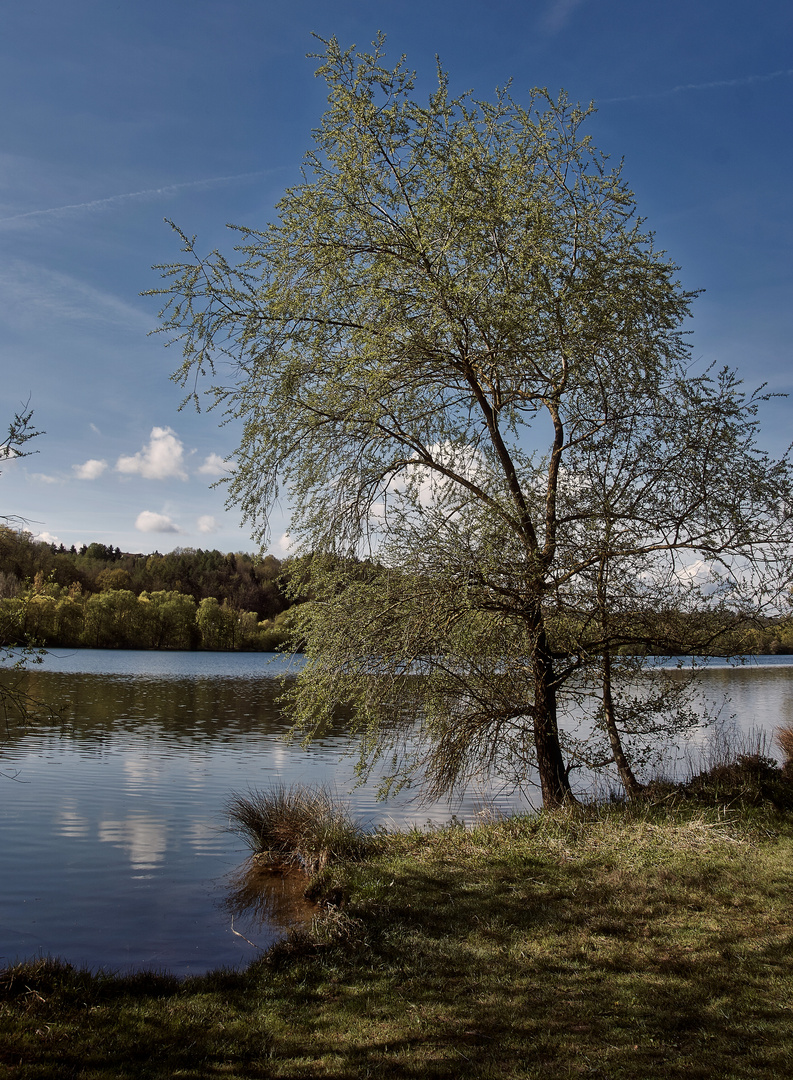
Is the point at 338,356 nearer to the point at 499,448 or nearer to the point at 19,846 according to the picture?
the point at 499,448

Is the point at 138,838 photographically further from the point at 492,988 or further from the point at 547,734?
the point at 492,988

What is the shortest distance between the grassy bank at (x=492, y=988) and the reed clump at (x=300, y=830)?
1608mm

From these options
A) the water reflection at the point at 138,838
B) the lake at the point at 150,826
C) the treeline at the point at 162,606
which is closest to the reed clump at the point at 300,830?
the lake at the point at 150,826

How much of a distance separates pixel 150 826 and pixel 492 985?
9375 mm

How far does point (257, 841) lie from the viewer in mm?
11031

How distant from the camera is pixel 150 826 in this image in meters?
12.8

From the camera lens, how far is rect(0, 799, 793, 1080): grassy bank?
4203 millimetres

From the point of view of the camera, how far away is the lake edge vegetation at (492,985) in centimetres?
421

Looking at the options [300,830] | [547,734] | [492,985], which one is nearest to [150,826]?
[300,830]

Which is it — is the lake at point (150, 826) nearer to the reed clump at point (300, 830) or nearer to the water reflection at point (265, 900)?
the water reflection at point (265, 900)

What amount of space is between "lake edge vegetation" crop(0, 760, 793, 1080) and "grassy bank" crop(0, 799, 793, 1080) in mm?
18

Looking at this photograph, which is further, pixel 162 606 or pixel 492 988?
pixel 162 606

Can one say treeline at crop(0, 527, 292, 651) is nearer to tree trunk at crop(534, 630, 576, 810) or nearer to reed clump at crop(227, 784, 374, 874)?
reed clump at crop(227, 784, 374, 874)

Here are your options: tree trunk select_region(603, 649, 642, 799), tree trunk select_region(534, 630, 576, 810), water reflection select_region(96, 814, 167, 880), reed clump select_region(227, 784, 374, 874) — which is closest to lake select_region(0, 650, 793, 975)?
water reflection select_region(96, 814, 167, 880)
